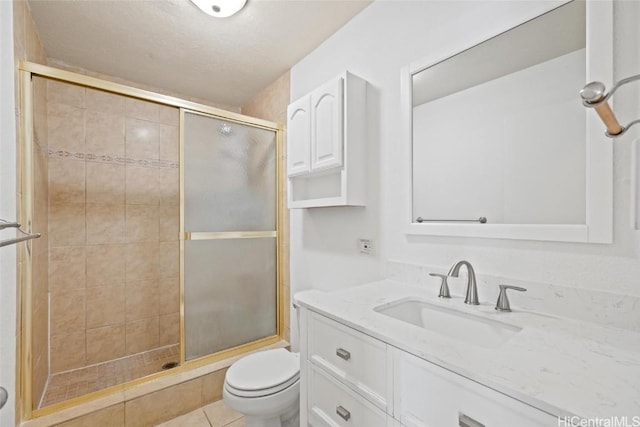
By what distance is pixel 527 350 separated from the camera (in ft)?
2.41

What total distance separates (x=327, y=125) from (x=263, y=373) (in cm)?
140

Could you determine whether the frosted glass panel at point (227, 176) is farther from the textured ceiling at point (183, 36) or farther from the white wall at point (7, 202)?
the white wall at point (7, 202)

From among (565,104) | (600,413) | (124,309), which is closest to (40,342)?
(124,309)

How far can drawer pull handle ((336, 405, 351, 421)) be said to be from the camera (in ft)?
3.12

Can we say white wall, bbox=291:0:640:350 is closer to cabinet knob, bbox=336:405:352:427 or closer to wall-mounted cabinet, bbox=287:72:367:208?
wall-mounted cabinet, bbox=287:72:367:208

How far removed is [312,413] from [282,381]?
0.41 metres

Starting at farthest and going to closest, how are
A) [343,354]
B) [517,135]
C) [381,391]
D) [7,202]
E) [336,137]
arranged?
[336,137] < [7,202] < [517,135] < [343,354] < [381,391]

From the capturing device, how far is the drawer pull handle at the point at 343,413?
0.95 meters

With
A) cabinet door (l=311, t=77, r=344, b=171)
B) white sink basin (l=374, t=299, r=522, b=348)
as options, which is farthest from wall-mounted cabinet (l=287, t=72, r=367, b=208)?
white sink basin (l=374, t=299, r=522, b=348)

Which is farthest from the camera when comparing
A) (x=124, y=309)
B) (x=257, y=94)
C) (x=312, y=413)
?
(x=257, y=94)

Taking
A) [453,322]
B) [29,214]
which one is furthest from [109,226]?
[453,322]

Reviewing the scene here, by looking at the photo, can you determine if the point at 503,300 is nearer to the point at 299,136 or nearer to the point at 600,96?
the point at 600,96

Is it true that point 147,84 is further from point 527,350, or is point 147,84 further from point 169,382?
point 527,350

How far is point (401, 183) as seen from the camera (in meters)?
1.47
